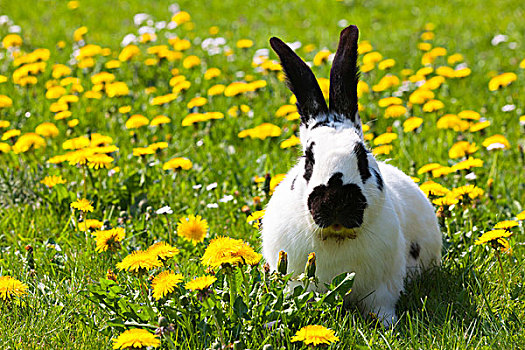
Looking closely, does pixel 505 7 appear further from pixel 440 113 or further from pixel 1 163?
pixel 1 163

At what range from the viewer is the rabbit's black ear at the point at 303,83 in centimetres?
337

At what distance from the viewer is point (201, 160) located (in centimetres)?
508

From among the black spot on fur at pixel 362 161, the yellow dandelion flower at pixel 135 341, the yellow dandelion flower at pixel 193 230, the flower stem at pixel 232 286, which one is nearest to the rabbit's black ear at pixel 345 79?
the black spot on fur at pixel 362 161


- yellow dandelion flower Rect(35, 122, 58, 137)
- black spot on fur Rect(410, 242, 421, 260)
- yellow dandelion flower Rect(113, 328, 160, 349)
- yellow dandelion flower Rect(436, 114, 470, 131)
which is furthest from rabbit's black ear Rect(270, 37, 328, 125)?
yellow dandelion flower Rect(35, 122, 58, 137)

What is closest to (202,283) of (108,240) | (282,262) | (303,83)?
(282,262)

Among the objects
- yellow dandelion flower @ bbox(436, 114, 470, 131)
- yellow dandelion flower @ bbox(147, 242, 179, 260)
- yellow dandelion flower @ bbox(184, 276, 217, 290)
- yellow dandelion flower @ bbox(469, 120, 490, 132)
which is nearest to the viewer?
yellow dandelion flower @ bbox(184, 276, 217, 290)

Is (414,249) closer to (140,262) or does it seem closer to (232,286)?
(232,286)

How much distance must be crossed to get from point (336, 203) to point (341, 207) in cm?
3

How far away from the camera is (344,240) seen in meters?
3.11

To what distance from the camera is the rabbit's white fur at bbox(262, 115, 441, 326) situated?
3035mm

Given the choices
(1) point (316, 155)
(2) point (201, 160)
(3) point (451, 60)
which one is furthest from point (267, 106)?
(1) point (316, 155)

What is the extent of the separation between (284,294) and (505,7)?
7832 millimetres

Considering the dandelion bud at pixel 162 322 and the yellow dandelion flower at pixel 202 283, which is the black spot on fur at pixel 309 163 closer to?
the yellow dandelion flower at pixel 202 283

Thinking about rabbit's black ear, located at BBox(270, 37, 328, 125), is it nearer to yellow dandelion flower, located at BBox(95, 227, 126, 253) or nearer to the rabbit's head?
the rabbit's head
